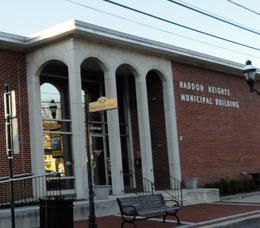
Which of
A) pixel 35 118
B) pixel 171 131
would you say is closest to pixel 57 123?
pixel 35 118

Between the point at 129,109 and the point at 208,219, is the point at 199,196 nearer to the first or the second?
the point at 208,219

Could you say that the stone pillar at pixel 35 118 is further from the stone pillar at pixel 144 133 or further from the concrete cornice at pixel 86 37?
the stone pillar at pixel 144 133

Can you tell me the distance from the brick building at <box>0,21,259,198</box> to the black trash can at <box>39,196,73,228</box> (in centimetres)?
462

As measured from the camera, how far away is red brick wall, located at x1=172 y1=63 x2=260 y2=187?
17922 mm

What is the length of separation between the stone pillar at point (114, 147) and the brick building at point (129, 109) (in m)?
0.04

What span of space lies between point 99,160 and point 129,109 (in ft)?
9.73

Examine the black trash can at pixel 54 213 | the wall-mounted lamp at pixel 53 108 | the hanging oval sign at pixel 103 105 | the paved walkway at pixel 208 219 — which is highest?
the wall-mounted lamp at pixel 53 108

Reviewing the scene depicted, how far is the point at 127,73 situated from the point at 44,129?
523cm

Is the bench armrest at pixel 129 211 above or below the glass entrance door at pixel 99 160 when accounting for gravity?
below

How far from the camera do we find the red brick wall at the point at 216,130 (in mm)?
17922

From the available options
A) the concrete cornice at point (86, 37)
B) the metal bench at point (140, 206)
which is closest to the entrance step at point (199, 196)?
the metal bench at point (140, 206)

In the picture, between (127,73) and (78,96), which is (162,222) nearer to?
(78,96)

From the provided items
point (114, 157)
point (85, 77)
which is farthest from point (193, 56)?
point (114, 157)

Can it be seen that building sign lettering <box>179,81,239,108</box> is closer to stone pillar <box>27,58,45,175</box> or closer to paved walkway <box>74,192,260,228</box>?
paved walkway <box>74,192,260,228</box>
